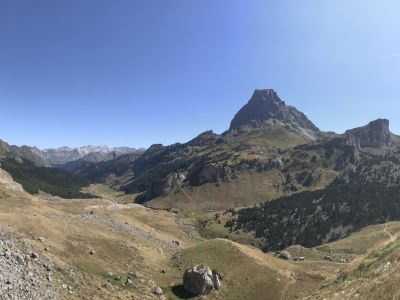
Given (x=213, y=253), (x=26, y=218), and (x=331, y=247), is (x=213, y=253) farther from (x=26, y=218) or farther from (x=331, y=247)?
(x=331, y=247)

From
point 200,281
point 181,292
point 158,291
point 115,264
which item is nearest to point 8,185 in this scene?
point 115,264

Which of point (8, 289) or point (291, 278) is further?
point (291, 278)

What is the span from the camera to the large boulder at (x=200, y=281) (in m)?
60.3

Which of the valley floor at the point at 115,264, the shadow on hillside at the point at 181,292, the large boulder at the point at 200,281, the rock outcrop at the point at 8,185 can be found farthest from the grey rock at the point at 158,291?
the rock outcrop at the point at 8,185

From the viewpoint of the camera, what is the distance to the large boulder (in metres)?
60.3

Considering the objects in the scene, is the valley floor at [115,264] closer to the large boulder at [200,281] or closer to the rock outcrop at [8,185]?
the large boulder at [200,281]

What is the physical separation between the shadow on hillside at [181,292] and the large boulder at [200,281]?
54cm

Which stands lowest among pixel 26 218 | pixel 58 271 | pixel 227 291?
pixel 227 291

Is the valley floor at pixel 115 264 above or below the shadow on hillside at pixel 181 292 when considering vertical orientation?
above

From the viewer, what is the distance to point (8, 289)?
41344 mm

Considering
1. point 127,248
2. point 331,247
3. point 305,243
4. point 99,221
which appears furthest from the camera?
point 305,243

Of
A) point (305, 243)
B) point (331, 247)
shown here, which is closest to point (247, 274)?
point (331, 247)

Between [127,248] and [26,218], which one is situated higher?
[26,218]

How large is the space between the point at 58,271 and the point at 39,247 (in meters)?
6.02
